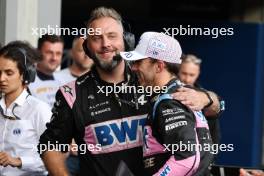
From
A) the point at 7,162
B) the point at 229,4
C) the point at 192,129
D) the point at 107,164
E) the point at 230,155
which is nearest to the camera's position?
the point at 192,129

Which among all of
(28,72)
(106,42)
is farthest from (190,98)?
(28,72)

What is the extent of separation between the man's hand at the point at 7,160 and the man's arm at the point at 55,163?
510mm

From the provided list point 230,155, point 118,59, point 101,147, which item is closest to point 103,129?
point 101,147

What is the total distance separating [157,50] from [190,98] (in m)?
0.31

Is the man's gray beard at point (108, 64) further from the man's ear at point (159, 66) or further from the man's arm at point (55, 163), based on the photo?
the man's arm at point (55, 163)

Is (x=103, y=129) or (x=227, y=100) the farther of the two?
(x=227, y=100)

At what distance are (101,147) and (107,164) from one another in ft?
0.34

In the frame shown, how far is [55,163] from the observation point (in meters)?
4.62

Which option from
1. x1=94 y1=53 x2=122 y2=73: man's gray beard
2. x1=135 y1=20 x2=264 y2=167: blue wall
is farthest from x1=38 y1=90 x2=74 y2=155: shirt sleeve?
x1=135 y1=20 x2=264 y2=167: blue wall

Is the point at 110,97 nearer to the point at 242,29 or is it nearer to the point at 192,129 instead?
the point at 192,129

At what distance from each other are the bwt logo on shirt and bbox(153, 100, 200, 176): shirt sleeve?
0.43 meters

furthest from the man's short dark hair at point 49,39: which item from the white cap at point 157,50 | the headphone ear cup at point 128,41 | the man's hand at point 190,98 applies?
the man's hand at point 190,98

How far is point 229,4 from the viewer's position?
14.7m

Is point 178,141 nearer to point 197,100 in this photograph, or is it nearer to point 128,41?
point 197,100
